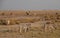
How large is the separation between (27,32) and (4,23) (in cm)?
17

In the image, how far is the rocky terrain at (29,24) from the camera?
71 centimetres

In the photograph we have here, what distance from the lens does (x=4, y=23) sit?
30.5 inches

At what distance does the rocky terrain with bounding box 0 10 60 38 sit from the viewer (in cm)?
71

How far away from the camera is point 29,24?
0.77 meters
